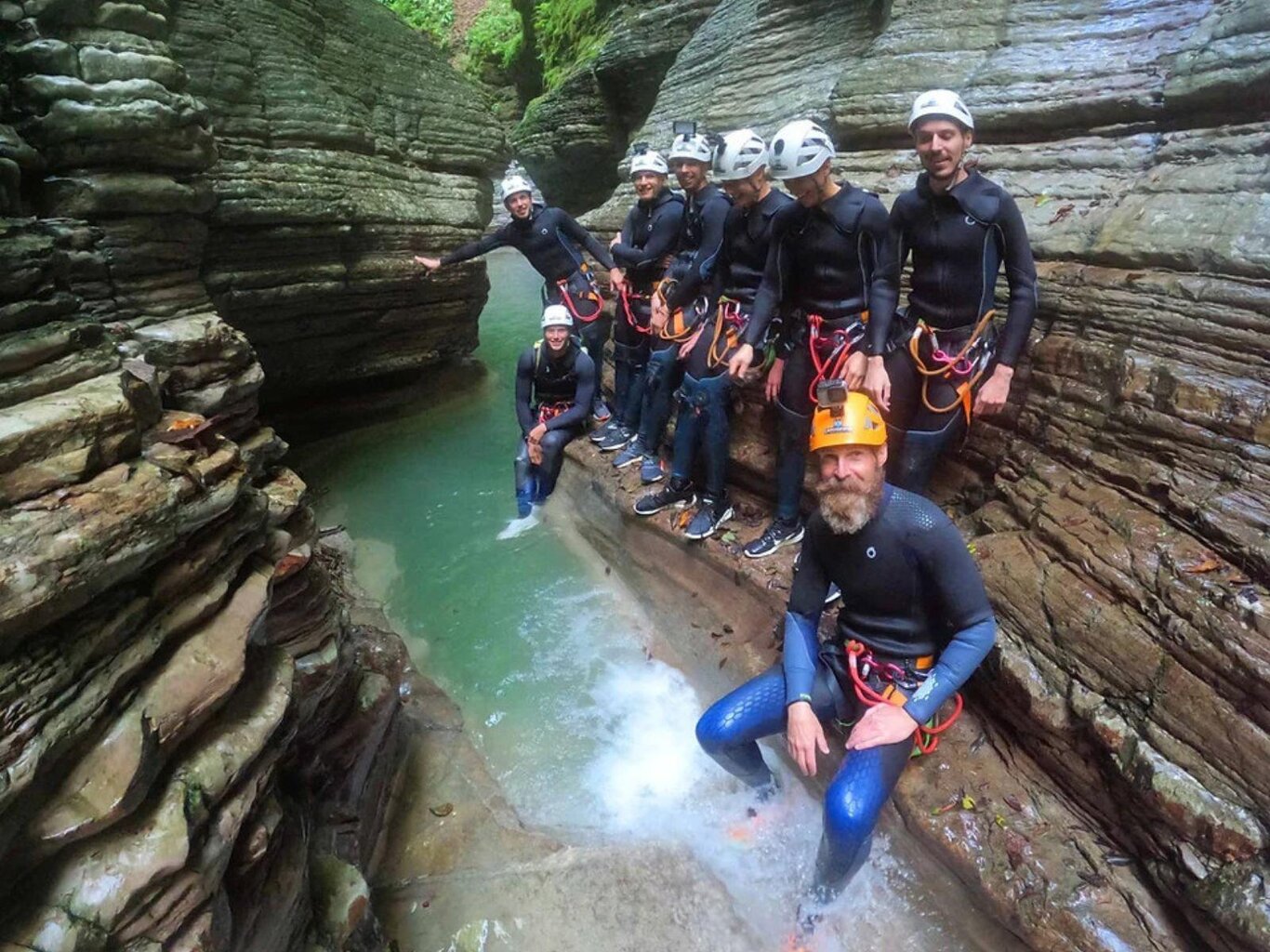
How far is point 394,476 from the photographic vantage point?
898cm

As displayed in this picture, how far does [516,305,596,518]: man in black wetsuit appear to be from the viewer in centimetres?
739

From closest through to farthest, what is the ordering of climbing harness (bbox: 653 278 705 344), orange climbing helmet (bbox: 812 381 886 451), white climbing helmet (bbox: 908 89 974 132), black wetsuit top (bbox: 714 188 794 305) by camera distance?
orange climbing helmet (bbox: 812 381 886 451) → white climbing helmet (bbox: 908 89 974 132) → black wetsuit top (bbox: 714 188 794 305) → climbing harness (bbox: 653 278 705 344)

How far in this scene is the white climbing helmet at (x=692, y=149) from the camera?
18.7 ft

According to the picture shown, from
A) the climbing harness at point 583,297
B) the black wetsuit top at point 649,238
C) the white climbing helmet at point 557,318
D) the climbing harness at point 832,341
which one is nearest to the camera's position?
the climbing harness at point 832,341

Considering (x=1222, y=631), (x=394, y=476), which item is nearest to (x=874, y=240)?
(x=1222, y=631)

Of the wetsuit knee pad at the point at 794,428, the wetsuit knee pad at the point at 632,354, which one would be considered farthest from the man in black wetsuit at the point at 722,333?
the wetsuit knee pad at the point at 632,354

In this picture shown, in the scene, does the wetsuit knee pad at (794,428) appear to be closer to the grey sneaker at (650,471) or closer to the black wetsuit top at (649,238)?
the grey sneaker at (650,471)

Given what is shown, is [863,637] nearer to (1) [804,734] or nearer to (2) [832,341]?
(1) [804,734]

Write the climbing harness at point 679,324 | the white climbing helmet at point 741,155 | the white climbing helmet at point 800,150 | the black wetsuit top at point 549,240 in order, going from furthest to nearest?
1. the black wetsuit top at point 549,240
2. the climbing harness at point 679,324
3. the white climbing helmet at point 741,155
4. the white climbing helmet at point 800,150

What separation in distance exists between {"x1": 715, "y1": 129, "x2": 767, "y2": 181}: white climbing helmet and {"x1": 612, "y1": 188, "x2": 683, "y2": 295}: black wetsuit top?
4.71 feet

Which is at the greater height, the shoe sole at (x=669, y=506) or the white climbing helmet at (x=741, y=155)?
the white climbing helmet at (x=741, y=155)

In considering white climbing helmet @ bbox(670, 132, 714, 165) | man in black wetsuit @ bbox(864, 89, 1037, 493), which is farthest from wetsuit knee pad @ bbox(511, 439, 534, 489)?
man in black wetsuit @ bbox(864, 89, 1037, 493)

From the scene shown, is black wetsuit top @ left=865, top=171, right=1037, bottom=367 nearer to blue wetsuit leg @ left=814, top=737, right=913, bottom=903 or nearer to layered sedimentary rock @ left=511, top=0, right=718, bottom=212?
blue wetsuit leg @ left=814, top=737, right=913, bottom=903

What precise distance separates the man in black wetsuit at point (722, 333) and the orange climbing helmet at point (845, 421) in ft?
6.80
